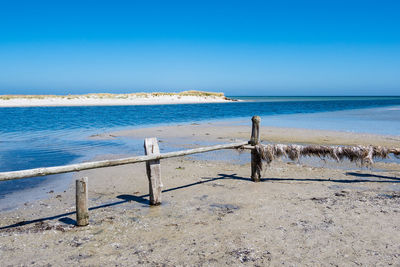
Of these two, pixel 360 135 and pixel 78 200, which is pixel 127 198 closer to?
pixel 78 200

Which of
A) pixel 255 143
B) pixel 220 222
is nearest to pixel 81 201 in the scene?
pixel 220 222

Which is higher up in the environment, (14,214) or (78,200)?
(78,200)

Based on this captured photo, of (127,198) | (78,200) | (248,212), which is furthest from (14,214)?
(248,212)

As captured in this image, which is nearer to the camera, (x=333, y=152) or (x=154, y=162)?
(x=154, y=162)

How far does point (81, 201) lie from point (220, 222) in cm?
206

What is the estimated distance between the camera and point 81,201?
4.57 meters

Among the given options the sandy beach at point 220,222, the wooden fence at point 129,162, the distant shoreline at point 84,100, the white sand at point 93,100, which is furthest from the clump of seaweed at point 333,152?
the white sand at point 93,100

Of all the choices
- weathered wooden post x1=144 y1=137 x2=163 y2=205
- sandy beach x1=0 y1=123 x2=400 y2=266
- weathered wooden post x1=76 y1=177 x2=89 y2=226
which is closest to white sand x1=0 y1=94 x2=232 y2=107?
sandy beach x1=0 y1=123 x2=400 y2=266

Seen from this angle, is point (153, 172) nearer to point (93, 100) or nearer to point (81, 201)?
point (81, 201)

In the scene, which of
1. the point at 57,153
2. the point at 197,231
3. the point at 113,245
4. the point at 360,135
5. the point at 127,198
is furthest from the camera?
the point at 360,135

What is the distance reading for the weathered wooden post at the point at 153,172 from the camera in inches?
214

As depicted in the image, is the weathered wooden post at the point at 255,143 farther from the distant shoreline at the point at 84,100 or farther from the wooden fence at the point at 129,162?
the distant shoreline at the point at 84,100

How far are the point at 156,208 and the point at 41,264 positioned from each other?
2.15 m

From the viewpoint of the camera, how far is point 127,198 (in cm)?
602
